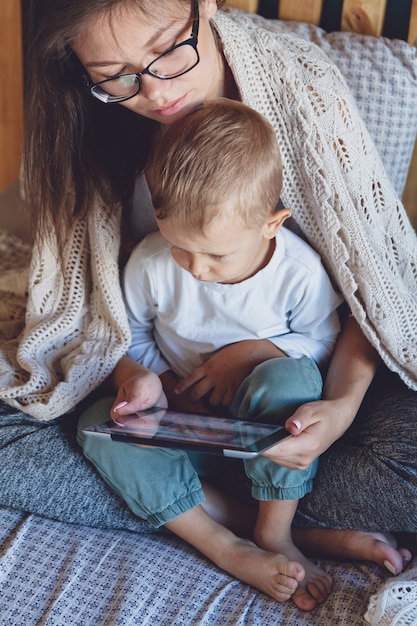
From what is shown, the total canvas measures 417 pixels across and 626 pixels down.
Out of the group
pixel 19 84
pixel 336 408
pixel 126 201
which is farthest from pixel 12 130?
pixel 336 408

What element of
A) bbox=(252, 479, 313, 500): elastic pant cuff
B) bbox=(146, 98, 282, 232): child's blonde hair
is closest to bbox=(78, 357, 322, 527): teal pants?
A: bbox=(252, 479, 313, 500): elastic pant cuff

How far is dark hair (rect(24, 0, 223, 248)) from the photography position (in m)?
1.17

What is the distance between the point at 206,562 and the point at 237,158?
601 mm

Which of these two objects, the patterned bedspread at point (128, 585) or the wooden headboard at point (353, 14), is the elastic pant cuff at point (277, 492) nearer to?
A: the patterned bedspread at point (128, 585)

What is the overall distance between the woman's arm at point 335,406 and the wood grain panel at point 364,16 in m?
0.62

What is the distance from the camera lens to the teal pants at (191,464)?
1.14 m

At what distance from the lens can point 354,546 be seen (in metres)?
1.17

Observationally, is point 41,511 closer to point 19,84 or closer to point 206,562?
point 206,562

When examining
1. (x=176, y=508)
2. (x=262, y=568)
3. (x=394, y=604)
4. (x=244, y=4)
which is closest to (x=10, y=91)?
(x=244, y=4)

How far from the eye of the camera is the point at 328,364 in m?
1.29

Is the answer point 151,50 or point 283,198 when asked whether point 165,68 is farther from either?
point 283,198

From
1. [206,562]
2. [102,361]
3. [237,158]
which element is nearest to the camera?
[237,158]

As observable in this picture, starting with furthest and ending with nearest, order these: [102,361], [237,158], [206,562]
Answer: [102,361]
[206,562]
[237,158]

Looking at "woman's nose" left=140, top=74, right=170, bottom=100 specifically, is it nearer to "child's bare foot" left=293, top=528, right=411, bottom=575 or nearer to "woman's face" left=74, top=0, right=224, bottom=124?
"woman's face" left=74, top=0, right=224, bottom=124
